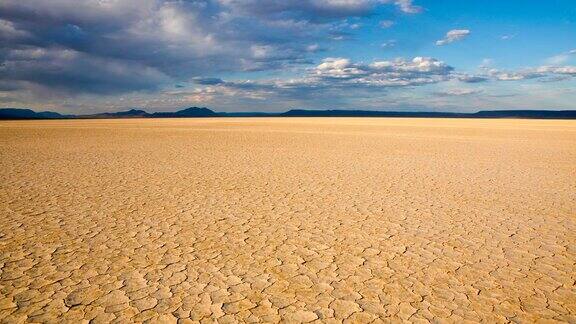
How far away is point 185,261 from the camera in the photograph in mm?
4117

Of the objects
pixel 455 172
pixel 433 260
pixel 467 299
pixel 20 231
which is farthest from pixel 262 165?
pixel 467 299

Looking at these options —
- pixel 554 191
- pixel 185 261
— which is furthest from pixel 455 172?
pixel 185 261

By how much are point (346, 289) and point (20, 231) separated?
4.46m

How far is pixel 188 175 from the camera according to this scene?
9.57m

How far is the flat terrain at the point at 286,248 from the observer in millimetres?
3182

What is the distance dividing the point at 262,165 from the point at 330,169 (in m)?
2.08

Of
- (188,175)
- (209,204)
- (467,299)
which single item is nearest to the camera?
(467,299)

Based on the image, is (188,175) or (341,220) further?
(188,175)

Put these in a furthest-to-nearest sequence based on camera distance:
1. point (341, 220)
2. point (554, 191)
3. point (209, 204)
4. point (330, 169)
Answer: point (330, 169)
point (554, 191)
point (209, 204)
point (341, 220)

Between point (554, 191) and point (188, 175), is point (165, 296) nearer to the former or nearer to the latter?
point (188, 175)

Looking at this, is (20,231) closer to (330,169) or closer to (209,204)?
(209,204)

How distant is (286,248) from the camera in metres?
4.54

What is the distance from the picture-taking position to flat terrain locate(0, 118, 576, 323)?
3182 millimetres

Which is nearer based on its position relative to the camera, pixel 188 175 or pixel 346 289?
pixel 346 289
